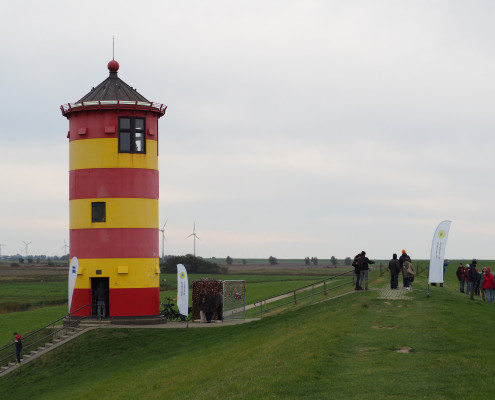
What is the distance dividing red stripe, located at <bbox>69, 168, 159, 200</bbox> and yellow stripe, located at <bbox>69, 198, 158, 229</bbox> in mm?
271

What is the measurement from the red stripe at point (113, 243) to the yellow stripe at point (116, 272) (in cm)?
27

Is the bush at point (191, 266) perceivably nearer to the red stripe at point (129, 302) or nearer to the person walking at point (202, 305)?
the person walking at point (202, 305)

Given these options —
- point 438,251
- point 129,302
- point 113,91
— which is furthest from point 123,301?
point 438,251

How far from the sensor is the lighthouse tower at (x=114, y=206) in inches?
1410

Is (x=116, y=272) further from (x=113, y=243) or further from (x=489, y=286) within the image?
(x=489, y=286)

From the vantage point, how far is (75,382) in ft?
91.7

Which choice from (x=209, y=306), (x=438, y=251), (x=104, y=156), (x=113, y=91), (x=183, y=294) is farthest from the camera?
(x=113, y=91)

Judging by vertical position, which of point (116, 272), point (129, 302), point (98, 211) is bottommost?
point (129, 302)

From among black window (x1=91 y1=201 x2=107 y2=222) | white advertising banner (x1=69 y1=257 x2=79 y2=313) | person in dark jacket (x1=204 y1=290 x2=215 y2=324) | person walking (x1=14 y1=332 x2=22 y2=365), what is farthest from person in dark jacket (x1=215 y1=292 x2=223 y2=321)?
person walking (x1=14 y1=332 x2=22 y2=365)

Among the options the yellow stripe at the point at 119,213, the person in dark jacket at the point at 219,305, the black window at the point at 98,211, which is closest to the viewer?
the yellow stripe at the point at 119,213

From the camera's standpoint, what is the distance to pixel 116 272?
3575cm

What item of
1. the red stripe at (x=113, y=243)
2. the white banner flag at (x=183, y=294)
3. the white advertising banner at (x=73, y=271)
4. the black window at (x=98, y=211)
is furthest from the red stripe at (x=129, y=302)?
the black window at (x=98, y=211)

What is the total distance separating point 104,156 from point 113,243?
15.1 feet

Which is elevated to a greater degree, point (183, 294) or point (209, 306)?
point (183, 294)
